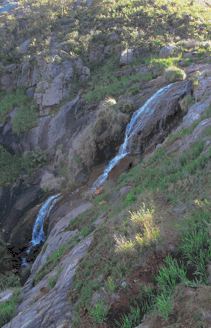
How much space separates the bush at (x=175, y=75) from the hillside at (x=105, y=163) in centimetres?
7

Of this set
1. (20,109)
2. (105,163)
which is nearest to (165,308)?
(105,163)

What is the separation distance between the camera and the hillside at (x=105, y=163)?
2.54 meters

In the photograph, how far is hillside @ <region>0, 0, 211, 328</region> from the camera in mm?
2543

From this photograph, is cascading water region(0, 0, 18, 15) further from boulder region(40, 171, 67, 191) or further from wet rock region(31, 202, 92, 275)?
wet rock region(31, 202, 92, 275)

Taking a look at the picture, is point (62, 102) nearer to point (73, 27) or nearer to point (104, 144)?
point (104, 144)

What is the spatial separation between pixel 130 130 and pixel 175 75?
4040 millimetres

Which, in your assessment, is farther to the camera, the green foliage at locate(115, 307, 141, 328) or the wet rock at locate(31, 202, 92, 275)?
the wet rock at locate(31, 202, 92, 275)

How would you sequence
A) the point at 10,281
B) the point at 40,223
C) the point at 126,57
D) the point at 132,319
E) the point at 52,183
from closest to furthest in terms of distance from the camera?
the point at 132,319 → the point at 10,281 → the point at 40,223 → the point at 52,183 → the point at 126,57

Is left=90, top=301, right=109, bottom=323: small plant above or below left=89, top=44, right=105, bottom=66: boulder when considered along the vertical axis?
below

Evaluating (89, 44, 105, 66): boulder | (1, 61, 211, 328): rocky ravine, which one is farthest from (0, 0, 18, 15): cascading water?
(1, 61, 211, 328): rocky ravine

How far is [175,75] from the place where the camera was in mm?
10992

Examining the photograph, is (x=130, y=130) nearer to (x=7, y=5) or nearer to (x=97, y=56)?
(x=97, y=56)

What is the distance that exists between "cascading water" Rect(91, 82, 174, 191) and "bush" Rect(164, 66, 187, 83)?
554 millimetres

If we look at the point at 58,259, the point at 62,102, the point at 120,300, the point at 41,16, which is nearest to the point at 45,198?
the point at 58,259
